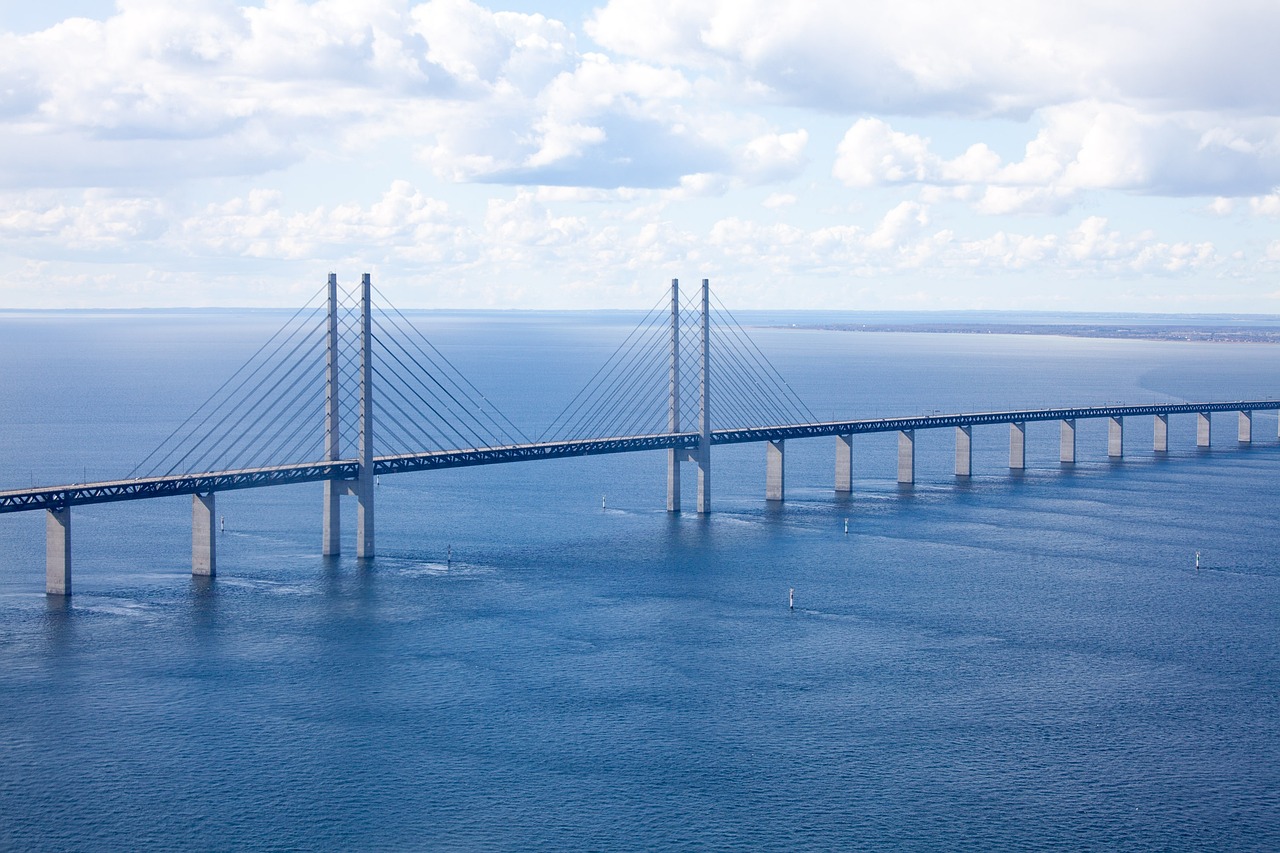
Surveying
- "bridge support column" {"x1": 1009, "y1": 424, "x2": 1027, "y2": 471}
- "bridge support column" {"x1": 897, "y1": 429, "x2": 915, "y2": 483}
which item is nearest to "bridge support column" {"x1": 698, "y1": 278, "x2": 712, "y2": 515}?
"bridge support column" {"x1": 897, "y1": 429, "x2": 915, "y2": 483}

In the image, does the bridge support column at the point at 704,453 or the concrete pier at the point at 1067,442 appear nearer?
the bridge support column at the point at 704,453

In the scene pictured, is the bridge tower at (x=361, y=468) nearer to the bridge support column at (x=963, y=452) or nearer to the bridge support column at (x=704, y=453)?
the bridge support column at (x=704, y=453)

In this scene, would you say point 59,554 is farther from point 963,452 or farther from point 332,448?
point 963,452

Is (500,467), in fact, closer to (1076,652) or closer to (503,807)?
(1076,652)

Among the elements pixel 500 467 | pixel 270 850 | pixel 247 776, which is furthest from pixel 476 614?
pixel 500 467

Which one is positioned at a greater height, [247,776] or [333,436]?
[333,436]

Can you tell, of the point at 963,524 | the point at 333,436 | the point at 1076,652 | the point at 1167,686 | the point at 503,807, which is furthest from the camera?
the point at 963,524

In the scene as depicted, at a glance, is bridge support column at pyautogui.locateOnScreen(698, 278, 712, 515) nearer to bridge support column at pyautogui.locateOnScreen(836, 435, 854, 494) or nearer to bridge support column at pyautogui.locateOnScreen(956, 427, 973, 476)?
bridge support column at pyautogui.locateOnScreen(836, 435, 854, 494)

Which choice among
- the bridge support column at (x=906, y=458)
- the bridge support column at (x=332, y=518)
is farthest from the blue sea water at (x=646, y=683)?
the bridge support column at (x=906, y=458)
